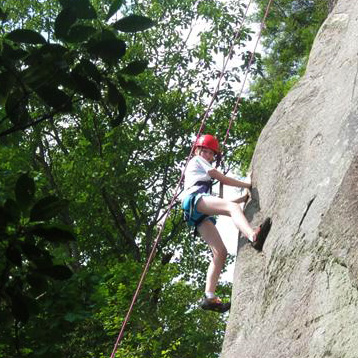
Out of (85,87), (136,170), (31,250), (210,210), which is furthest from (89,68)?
(136,170)

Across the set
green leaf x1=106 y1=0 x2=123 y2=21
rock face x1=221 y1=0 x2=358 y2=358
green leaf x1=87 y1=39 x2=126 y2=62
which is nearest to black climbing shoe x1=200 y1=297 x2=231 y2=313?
rock face x1=221 y1=0 x2=358 y2=358

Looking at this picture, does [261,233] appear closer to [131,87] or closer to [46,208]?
[131,87]

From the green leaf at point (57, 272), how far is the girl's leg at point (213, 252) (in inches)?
143

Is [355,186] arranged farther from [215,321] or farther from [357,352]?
[215,321]

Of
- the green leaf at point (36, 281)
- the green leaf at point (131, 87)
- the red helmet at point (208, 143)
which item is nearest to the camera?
the green leaf at point (36, 281)

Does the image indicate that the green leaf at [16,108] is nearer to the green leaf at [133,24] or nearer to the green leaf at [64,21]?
the green leaf at [64,21]

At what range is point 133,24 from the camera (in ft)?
7.52

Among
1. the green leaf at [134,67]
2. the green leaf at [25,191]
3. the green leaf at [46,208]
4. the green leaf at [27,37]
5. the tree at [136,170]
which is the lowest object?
the green leaf at [46,208]

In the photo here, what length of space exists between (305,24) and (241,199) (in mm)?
14202

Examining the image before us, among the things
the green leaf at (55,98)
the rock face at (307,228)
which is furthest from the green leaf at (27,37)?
the rock face at (307,228)

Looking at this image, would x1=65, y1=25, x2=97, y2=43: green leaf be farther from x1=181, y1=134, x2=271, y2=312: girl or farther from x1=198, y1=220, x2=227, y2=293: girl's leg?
x1=198, y1=220, x2=227, y2=293: girl's leg

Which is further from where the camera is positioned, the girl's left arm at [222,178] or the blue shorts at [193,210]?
the blue shorts at [193,210]

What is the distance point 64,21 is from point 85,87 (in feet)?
0.89

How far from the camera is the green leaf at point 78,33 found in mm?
2270
